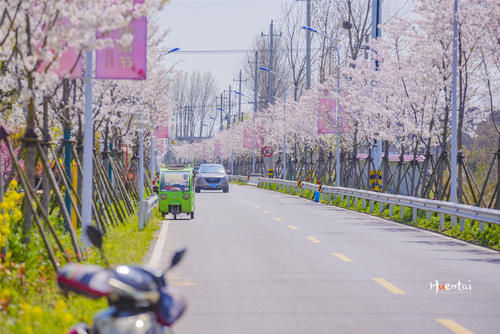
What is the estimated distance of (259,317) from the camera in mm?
9070

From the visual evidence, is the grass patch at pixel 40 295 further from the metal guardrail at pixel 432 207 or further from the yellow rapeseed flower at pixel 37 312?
the metal guardrail at pixel 432 207

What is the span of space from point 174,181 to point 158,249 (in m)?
10.7

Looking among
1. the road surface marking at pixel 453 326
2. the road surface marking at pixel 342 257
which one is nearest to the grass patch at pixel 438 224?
the road surface marking at pixel 342 257

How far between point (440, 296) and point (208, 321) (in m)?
3.35

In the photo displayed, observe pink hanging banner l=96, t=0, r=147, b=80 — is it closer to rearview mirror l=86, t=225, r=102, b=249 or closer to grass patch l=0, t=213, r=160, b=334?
grass patch l=0, t=213, r=160, b=334

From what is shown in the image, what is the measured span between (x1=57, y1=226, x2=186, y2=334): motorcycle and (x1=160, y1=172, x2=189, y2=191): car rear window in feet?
73.3

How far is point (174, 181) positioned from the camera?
88.6ft

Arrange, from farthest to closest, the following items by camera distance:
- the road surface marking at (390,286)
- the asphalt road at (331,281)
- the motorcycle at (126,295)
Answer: the road surface marking at (390,286) < the asphalt road at (331,281) < the motorcycle at (126,295)

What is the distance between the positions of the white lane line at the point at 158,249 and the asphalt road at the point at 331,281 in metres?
0.16

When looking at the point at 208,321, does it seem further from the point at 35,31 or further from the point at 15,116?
the point at 15,116

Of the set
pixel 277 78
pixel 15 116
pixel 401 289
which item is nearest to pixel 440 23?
pixel 15 116

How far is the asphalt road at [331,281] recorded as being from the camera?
8836mm

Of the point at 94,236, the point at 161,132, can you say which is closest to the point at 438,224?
the point at 94,236

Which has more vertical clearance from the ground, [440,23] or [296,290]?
[440,23]
